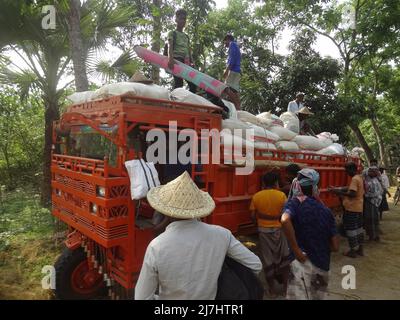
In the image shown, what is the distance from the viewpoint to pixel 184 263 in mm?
1624

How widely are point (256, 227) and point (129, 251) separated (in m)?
1.90

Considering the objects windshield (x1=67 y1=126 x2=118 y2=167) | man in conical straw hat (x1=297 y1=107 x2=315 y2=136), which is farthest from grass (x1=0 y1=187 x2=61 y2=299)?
man in conical straw hat (x1=297 y1=107 x2=315 y2=136)

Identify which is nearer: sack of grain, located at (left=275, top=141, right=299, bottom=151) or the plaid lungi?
the plaid lungi

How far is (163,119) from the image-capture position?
10.2 feet

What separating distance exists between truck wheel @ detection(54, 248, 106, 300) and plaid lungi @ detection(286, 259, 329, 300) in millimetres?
2062

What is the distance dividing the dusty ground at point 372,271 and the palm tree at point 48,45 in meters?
4.18

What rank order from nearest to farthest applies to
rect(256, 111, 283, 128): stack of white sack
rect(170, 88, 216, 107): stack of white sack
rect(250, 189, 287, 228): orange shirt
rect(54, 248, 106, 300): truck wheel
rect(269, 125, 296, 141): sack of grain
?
rect(54, 248, 106, 300): truck wheel < rect(170, 88, 216, 107): stack of white sack < rect(250, 189, 287, 228): orange shirt < rect(269, 125, 296, 141): sack of grain < rect(256, 111, 283, 128): stack of white sack

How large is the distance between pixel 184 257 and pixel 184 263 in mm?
31

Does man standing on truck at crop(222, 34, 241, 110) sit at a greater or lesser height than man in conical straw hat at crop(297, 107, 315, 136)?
greater

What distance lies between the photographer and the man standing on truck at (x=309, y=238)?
2621mm

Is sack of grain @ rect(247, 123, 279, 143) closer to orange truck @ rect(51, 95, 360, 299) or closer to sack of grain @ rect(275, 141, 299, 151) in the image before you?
sack of grain @ rect(275, 141, 299, 151)

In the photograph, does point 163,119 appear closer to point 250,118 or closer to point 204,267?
point 204,267

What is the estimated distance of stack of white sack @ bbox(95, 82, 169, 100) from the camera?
3072 mm

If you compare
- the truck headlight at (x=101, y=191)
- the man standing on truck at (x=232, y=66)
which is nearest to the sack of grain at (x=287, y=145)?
the man standing on truck at (x=232, y=66)
